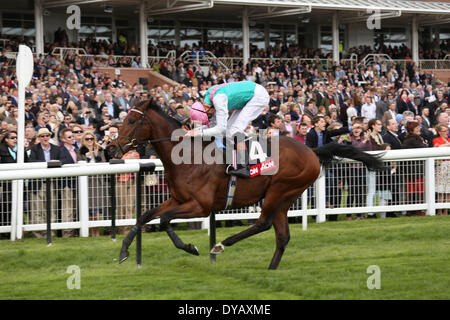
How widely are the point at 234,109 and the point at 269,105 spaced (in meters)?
10.9

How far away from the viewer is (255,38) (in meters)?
33.2

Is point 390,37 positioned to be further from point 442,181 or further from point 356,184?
point 356,184

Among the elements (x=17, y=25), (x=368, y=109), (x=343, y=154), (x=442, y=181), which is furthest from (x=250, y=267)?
(x=17, y=25)

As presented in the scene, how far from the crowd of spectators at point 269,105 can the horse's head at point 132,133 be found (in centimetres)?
65

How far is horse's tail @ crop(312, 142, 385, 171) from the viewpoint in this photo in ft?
22.1

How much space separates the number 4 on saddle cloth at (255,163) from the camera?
615cm

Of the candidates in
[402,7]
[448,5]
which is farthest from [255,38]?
[448,5]

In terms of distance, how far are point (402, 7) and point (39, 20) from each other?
619 inches

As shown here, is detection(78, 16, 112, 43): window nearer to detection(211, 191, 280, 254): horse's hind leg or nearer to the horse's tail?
the horse's tail

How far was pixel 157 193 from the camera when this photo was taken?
8039 millimetres

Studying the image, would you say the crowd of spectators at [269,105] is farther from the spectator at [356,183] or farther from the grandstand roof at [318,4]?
the grandstand roof at [318,4]

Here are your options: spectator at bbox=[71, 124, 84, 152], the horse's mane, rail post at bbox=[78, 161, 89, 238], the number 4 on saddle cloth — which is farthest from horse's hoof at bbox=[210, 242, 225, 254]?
spectator at bbox=[71, 124, 84, 152]

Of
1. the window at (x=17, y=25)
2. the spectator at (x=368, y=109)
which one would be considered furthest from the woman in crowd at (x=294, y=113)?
the window at (x=17, y=25)
